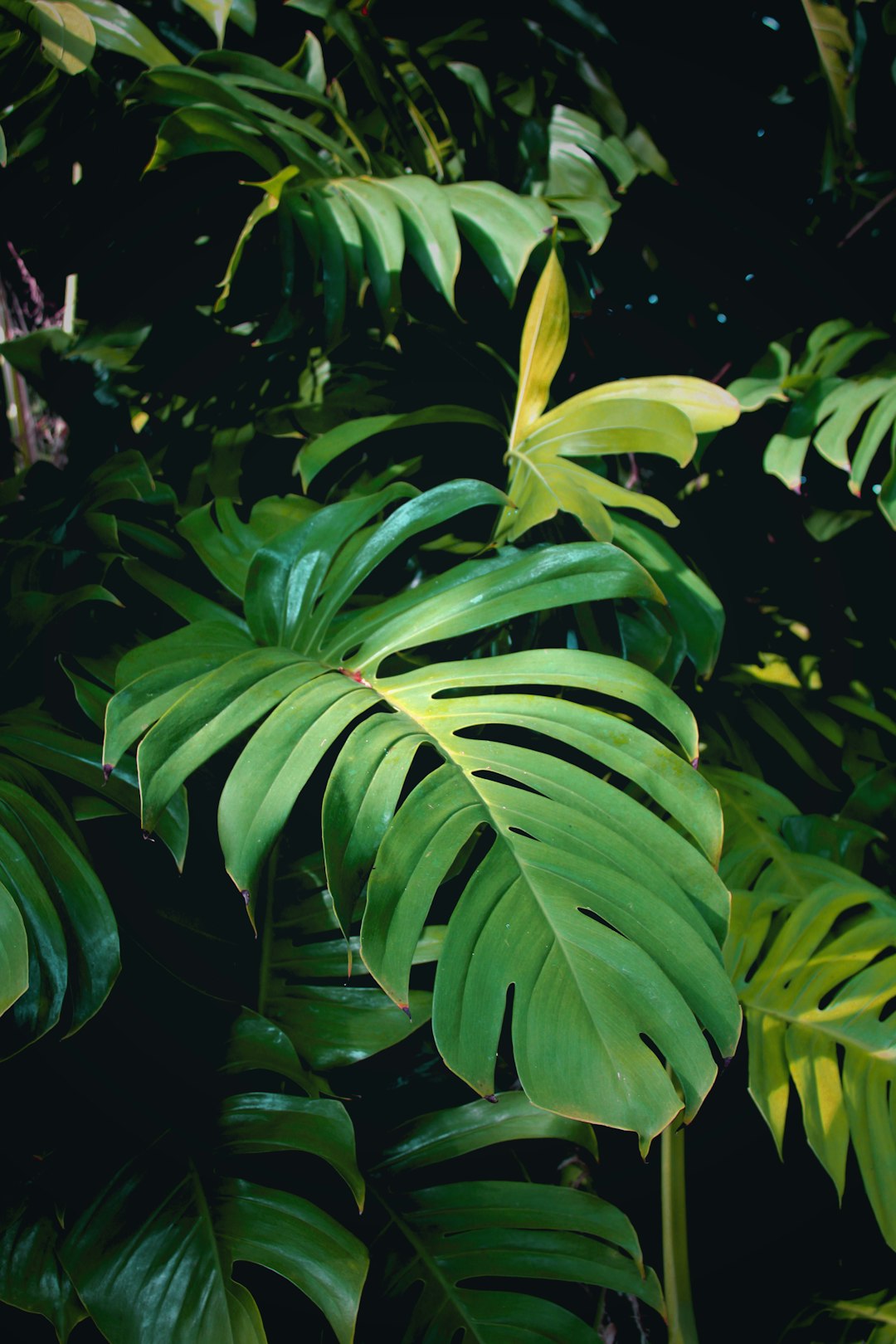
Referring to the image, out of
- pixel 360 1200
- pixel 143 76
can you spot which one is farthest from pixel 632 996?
pixel 143 76

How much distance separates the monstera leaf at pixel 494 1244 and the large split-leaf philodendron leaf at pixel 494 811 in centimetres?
23

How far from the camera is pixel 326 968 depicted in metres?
0.86

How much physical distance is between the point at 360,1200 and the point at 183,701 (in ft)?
1.36

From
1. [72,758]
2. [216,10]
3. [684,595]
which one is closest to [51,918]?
[72,758]

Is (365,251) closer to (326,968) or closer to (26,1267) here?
(326,968)

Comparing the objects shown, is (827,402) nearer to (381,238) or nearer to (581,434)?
(581,434)

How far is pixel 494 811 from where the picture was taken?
2.06 ft

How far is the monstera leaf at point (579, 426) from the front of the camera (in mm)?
843

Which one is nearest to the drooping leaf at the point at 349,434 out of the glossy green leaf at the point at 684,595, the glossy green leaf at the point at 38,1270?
the glossy green leaf at the point at 684,595

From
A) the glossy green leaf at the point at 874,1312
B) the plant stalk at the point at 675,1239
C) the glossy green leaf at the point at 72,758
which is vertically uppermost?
the glossy green leaf at the point at 72,758

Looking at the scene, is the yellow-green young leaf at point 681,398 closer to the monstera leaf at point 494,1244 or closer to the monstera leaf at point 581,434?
the monstera leaf at point 581,434

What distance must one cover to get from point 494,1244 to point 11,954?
0.52m

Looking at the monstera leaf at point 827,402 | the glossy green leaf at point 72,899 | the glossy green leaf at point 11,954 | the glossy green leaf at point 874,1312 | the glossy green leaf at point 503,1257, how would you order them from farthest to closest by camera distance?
the monstera leaf at point 827,402 → the glossy green leaf at point 874,1312 → the glossy green leaf at point 503,1257 → the glossy green leaf at point 72,899 → the glossy green leaf at point 11,954

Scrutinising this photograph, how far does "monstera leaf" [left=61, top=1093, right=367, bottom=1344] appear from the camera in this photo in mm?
611
